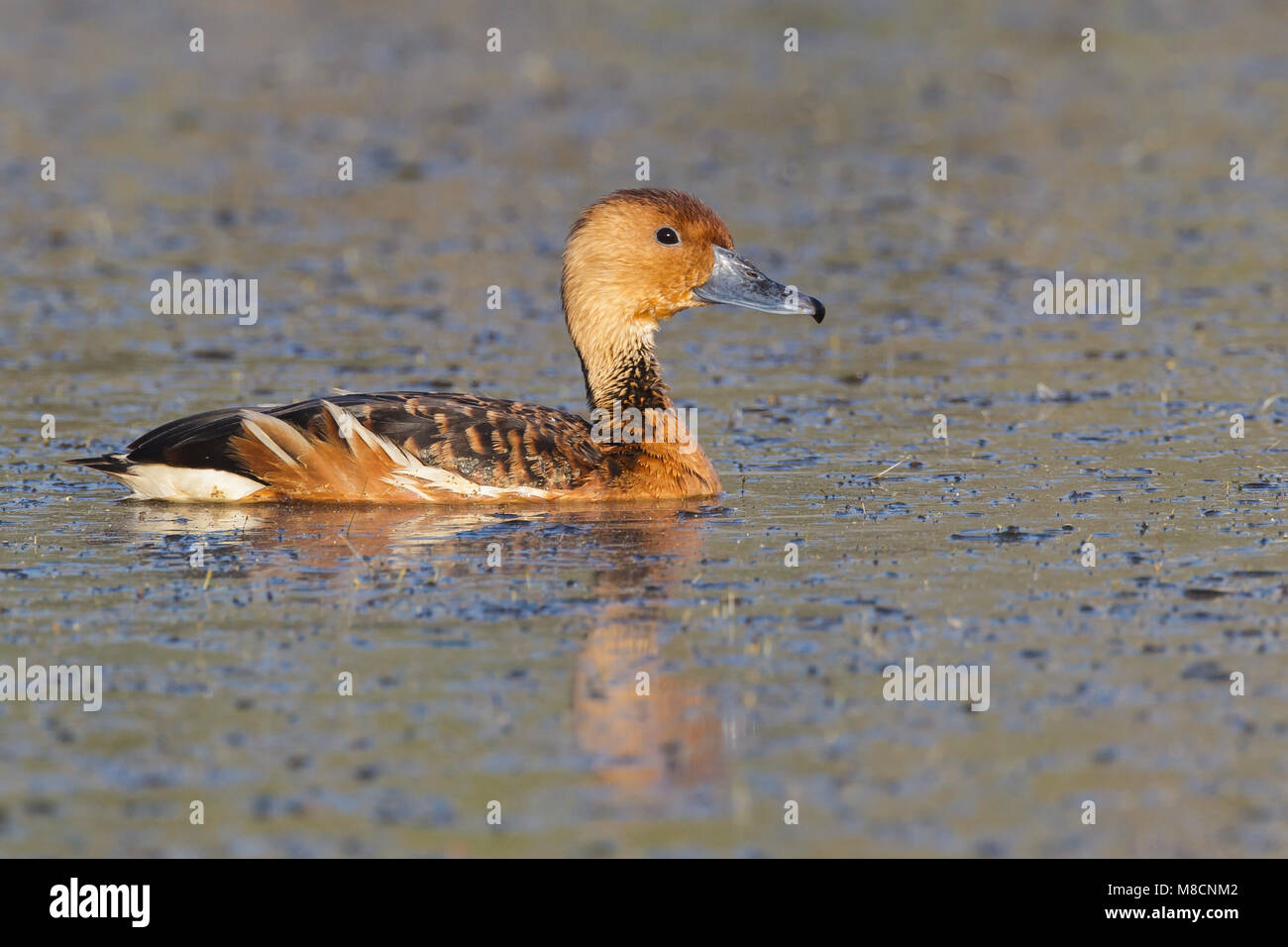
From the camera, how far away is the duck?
10.8 m

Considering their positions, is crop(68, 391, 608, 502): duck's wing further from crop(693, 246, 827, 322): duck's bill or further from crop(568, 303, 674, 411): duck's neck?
crop(693, 246, 827, 322): duck's bill

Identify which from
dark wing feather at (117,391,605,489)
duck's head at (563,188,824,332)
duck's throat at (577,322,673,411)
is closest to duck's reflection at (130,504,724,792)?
dark wing feather at (117,391,605,489)

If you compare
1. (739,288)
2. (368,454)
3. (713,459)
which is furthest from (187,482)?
(739,288)

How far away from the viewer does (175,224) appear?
20000 mm

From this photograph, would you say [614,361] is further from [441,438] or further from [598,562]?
[598,562]

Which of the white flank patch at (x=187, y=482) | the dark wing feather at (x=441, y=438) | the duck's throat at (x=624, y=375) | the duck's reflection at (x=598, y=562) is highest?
the duck's throat at (x=624, y=375)

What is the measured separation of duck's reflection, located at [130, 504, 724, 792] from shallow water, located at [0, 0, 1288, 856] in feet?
0.12

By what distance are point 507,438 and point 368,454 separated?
0.77 meters

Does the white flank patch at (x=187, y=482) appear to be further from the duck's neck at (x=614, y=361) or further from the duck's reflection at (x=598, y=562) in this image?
the duck's neck at (x=614, y=361)

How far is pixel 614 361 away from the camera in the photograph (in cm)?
1180

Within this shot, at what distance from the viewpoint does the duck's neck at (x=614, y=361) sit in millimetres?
11719

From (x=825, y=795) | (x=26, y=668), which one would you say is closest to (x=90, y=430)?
(x=26, y=668)

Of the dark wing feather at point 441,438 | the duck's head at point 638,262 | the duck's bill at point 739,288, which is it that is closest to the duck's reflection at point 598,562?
the dark wing feather at point 441,438
